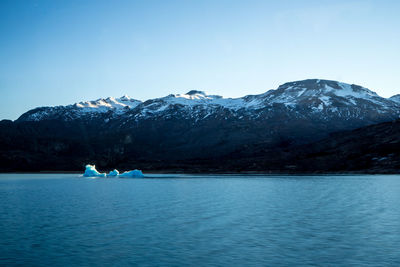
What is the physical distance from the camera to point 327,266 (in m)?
25.3

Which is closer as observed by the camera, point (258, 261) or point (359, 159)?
point (258, 261)

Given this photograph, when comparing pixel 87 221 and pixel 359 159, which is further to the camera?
pixel 359 159

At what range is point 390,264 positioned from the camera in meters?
26.0

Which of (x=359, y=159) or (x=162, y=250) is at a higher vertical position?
(x=359, y=159)

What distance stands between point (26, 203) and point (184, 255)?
4103cm

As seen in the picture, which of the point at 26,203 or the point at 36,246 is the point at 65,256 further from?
the point at 26,203

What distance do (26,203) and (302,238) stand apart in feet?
145

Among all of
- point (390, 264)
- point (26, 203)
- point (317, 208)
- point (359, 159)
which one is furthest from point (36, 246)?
point (359, 159)

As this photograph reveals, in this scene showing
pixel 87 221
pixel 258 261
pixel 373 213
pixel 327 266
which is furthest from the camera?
pixel 373 213

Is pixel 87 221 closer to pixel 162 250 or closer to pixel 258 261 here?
pixel 162 250

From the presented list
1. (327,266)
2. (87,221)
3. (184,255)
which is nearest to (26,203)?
(87,221)

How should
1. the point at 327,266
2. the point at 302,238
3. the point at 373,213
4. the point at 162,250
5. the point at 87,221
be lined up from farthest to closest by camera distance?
the point at 373,213 < the point at 87,221 < the point at 302,238 < the point at 162,250 < the point at 327,266

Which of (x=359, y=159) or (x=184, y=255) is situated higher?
(x=359, y=159)

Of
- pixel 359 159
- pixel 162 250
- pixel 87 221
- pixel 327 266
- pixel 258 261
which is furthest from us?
pixel 359 159
